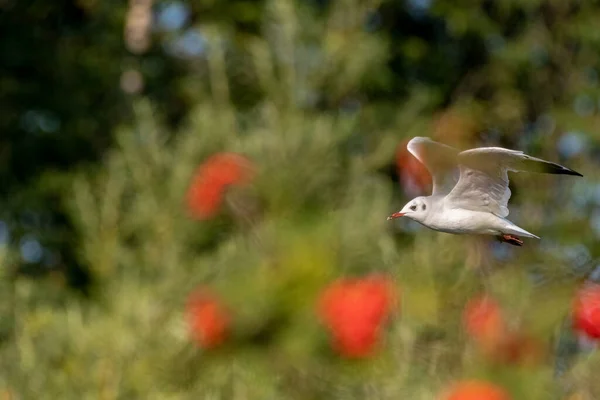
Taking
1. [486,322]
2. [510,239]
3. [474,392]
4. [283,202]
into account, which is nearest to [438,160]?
[510,239]

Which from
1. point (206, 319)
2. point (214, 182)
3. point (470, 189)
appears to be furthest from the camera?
point (214, 182)

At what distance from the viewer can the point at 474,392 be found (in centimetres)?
282

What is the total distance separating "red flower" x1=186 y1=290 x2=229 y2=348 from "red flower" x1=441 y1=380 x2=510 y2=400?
1.55 m

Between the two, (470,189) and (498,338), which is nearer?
(470,189)

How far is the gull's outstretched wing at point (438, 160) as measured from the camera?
166 centimetres

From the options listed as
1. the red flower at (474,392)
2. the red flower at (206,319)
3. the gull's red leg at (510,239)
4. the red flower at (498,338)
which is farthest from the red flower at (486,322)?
the red flower at (206,319)

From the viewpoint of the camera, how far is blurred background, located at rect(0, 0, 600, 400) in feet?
9.97

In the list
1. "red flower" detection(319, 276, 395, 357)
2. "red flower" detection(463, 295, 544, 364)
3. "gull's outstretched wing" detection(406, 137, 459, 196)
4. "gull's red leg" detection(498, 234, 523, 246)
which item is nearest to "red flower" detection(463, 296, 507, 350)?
"red flower" detection(463, 295, 544, 364)

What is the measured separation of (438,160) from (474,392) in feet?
3.84

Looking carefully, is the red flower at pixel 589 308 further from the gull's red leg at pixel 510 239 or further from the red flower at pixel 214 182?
the red flower at pixel 214 182

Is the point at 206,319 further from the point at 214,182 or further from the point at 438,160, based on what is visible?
the point at 438,160

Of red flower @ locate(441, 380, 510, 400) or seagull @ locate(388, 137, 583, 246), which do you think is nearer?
seagull @ locate(388, 137, 583, 246)

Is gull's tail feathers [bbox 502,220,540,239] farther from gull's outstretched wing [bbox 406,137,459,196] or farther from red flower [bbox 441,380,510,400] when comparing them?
red flower [bbox 441,380,510,400]

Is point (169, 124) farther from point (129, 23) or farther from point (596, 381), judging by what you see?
point (596, 381)
